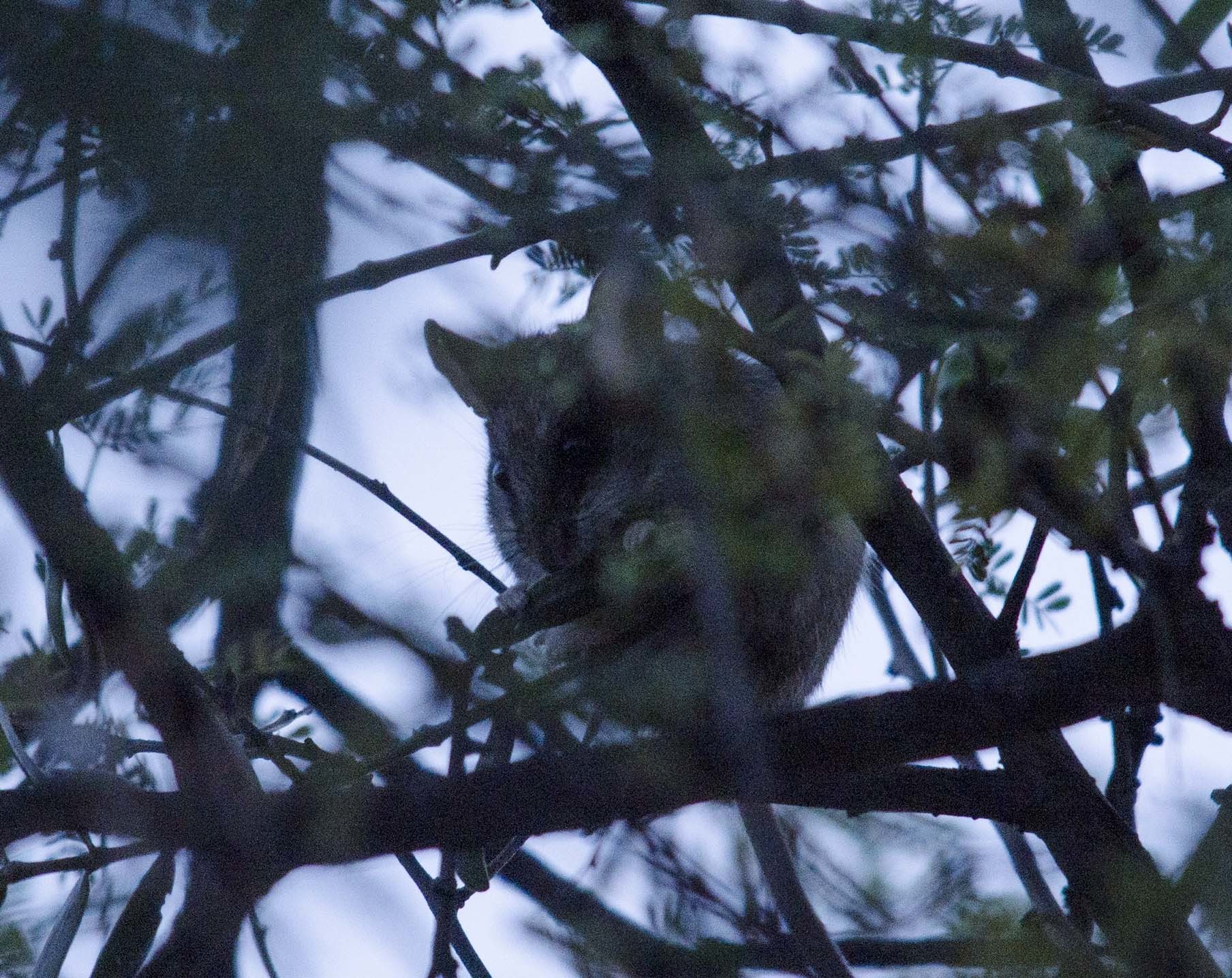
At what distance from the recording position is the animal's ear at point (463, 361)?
9.23 feet

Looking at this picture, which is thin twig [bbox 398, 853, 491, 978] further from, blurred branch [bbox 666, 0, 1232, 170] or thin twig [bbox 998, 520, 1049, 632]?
blurred branch [bbox 666, 0, 1232, 170]

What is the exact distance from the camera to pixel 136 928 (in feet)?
10.4

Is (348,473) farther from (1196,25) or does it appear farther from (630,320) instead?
(1196,25)

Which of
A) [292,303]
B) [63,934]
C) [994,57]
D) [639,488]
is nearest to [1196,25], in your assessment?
[994,57]

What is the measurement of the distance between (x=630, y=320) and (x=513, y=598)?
177 centimetres

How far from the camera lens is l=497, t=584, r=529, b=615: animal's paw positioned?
11.7 feet

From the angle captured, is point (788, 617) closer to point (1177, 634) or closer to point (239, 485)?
point (239, 485)

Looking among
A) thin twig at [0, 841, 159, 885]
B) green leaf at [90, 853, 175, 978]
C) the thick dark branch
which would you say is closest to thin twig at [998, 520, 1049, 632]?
the thick dark branch

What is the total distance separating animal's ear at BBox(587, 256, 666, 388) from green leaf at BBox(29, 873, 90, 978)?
1584 millimetres

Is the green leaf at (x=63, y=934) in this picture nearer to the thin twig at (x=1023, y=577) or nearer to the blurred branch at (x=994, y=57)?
the thin twig at (x=1023, y=577)

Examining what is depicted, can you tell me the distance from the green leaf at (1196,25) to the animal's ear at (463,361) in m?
1.30

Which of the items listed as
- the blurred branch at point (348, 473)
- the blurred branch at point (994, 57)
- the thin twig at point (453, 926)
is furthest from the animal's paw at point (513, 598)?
the blurred branch at point (994, 57)

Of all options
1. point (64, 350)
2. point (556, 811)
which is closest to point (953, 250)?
point (556, 811)

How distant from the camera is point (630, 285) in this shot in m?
2.19
